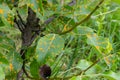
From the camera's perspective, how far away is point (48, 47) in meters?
1.20

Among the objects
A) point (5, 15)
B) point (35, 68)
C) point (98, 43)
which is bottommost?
point (35, 68)

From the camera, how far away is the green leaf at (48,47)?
1.18 m

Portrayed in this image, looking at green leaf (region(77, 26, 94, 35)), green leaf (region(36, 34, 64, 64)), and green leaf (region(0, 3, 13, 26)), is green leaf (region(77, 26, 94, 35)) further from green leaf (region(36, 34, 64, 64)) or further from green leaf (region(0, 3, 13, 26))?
green leaf (region(0, 3, 13, 26))

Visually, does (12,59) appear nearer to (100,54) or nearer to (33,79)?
(33,79)

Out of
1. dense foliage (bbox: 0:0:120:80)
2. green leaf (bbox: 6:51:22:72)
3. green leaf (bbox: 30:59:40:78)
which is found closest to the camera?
dense foliage (bbox: 0:0:120:80)

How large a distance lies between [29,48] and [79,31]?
0.78ft

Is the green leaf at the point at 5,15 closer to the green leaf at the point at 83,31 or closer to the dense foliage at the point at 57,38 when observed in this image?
the dense foliage at the point at 57,38

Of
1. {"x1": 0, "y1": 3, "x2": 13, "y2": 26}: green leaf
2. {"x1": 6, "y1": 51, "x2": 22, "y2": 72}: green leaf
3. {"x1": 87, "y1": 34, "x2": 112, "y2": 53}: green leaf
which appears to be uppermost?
{"x1": 0, "y1": 3, "x2": 13, "y2": 26}: green leaf

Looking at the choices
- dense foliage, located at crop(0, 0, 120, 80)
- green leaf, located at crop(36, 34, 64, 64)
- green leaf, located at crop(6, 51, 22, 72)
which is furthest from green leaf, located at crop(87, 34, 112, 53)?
green leaf, located at crop(6, 51, 22, 72)

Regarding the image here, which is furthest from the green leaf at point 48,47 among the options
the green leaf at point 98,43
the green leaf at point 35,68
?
the green leaf at point 35,68

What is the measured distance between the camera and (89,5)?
4.21 feet

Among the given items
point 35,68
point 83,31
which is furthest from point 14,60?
point 83,31

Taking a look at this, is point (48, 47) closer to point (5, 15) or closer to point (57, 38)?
point (57, 38)

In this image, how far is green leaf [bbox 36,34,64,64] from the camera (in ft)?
3.86
